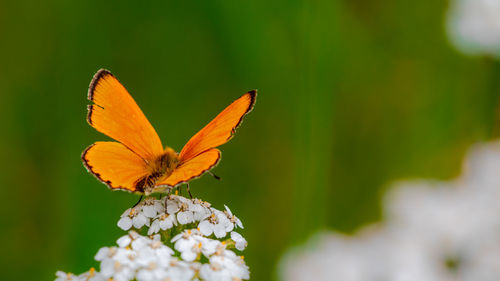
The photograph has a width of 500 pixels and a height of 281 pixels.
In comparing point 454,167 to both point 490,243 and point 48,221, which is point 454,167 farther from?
point 48,221

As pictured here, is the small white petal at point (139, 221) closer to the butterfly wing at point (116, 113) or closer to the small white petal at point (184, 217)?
the small white petal at point (184, 217)

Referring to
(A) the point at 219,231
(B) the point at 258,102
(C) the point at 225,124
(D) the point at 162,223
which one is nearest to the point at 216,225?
(A) the point at 219,231

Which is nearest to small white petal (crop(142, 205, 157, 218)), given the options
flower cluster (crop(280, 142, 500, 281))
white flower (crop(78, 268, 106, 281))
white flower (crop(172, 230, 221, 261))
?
white flower (crop(172, 230, 221, 261))

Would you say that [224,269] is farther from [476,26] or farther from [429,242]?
[476,26]

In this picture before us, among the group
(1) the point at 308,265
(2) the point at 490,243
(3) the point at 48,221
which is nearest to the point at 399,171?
(1) the point at 308,265

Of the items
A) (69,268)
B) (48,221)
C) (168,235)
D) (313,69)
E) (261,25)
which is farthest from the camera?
(261,25)

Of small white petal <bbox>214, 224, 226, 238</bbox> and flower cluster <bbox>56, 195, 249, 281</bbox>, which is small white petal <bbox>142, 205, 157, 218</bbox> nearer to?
flower cluster <bbox>56, 195, 249, 281</bbox>
